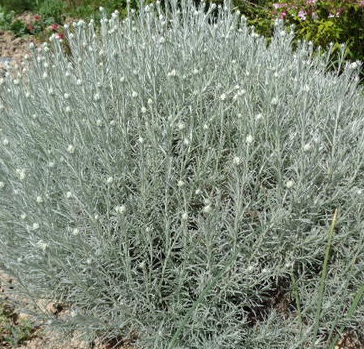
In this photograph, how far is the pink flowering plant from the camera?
4500 mm

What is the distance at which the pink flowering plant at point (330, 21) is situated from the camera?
4.50 metres

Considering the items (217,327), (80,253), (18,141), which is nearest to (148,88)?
(18,141)

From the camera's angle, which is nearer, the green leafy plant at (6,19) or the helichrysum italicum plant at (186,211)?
the helichrysum italicum plant at (186,211)

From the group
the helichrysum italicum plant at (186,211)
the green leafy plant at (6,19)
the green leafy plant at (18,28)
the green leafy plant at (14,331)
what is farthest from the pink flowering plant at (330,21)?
the green leafy plant at (6,19)

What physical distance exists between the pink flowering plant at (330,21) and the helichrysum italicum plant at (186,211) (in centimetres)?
206

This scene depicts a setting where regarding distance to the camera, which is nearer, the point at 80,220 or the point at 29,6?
the point at 80,220

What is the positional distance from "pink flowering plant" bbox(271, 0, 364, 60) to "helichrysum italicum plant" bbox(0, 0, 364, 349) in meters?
2.06

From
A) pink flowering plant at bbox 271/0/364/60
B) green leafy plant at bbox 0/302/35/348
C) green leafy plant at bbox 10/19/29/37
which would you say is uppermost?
pink flowering plant at bbox 271/0/364/60

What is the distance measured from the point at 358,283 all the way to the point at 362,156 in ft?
2.15

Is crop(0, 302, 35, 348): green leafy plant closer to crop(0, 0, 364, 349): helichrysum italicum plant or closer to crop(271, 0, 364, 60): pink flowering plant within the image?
crop(0, 0, 364, 349): helichrysum italicum plant

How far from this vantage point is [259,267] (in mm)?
2340

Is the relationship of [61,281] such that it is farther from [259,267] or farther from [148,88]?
[148,88]

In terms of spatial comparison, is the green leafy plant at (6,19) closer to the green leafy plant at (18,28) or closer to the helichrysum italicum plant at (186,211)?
the green leafy plant at (18,28)

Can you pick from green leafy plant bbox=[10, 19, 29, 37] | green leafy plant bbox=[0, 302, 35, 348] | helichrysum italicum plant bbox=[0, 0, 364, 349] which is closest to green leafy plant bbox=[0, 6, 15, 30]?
green leafy plant bbox=[10, 19, 29, 37]
